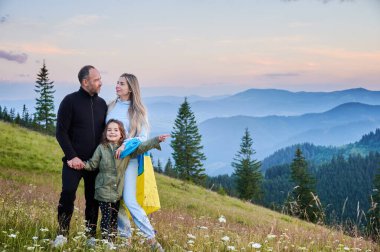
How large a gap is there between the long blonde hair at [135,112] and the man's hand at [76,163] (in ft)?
2.83

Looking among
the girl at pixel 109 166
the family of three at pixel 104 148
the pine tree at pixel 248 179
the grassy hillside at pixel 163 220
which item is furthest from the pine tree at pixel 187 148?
the girl at pixel 109 166

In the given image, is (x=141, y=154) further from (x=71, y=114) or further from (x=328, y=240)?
(x=328, y=240)

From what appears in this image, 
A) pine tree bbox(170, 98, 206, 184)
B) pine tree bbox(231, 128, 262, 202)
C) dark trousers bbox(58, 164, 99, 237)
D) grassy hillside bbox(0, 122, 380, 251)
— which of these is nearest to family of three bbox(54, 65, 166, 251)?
dark trousers bbox(58, 164, 99, 237)

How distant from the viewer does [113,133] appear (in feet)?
20.9

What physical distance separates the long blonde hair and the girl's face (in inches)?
8.1

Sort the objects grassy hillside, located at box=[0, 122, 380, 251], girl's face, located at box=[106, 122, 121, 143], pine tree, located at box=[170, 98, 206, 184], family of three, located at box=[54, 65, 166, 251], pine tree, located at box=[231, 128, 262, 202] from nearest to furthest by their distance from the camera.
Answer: grassy hillside, located at box=[0, 122, 380, 251] < family of three, located at box=[54, 65, 166, 251] < girl's face, located at box=[106, 122, 121, 143] < pine tree, located at box=[170, 98, 206, 184] < pine tree, located at box=[231, 128, 262, 202]

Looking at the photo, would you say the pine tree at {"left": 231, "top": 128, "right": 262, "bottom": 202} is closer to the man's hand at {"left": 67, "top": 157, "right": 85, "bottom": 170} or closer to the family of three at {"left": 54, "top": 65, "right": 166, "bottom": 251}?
the family of three at {"left": 54, "top": 65, "right": 166, "bottom": 251}

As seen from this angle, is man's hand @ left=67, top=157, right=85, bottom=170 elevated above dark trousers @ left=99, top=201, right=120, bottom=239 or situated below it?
above

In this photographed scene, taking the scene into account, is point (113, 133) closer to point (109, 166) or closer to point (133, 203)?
point (109, 166)

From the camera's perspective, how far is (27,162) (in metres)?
23.5

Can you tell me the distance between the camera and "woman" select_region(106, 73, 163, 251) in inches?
249

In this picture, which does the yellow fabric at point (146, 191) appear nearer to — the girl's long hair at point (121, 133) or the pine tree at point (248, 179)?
the girl's long hair at point (121, 133)

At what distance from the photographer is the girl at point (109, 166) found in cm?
622

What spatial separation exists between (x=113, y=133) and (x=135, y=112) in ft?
1.59
